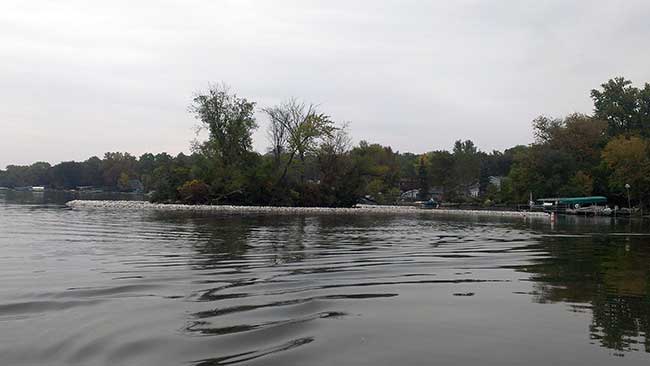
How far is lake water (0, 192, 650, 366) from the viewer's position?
6.18m

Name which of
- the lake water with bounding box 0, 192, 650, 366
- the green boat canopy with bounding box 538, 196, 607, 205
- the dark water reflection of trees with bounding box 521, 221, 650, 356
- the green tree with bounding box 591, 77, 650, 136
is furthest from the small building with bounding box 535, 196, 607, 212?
the lake water with bounding box 0, 192, 650, 366

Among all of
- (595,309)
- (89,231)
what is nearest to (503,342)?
(595,309)

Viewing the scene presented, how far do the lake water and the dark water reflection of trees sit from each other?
0.14ft

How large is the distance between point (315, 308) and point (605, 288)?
599cm

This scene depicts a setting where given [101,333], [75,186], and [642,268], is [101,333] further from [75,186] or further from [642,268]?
[75,186]

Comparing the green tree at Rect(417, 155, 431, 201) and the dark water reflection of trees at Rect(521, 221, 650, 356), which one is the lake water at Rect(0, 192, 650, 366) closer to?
the dark water reflection of trees at Rect(521, 221, 650, 356)

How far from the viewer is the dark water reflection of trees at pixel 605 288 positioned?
7.12 m

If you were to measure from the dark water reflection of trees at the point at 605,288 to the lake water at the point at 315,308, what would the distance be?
0.14 ft

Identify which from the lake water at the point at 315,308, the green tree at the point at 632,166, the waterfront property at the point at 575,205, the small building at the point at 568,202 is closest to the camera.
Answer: the lake water at the point at 315,308

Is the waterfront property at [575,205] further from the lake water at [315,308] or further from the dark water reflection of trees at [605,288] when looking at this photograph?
the lake water at [315,308]

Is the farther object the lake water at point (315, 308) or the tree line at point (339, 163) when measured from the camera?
the tree line at point (339, 163)

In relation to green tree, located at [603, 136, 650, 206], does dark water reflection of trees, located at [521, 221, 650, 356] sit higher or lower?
lower

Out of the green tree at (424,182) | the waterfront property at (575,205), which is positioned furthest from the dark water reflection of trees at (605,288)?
the green tree at (424,182)

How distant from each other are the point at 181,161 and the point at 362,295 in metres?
63.5
